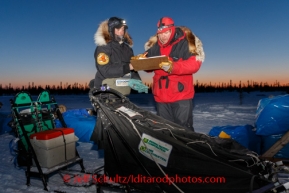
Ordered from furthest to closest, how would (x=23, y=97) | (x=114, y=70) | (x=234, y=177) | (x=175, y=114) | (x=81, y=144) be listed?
(x=81, y=144)
(x=23, y=97)
(x=175, y=114)
(x=114, y=70)
(x=234, y=177)

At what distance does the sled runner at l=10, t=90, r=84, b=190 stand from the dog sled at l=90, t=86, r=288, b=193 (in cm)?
92

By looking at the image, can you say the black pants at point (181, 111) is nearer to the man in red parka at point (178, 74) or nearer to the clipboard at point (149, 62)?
the man in red parka at point (178, 74)

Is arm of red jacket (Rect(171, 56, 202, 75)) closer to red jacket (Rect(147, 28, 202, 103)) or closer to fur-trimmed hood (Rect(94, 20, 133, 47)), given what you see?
red jacket (Rect(147, 28, 202, 103))

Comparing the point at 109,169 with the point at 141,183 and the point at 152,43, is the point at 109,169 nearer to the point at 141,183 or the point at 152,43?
the point at 141,183

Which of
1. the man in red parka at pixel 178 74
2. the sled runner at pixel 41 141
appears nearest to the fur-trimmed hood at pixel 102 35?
the man in red parka at pixel 178 74

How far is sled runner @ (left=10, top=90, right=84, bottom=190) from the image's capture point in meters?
2.85

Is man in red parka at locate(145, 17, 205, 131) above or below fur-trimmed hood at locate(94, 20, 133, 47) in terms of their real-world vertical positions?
below

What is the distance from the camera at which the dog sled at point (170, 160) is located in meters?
1.83

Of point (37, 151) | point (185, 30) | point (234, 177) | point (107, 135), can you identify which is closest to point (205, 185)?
point (234, 177)

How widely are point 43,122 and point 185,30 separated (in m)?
2.42

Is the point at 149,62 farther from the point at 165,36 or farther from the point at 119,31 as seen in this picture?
the point at 119,31

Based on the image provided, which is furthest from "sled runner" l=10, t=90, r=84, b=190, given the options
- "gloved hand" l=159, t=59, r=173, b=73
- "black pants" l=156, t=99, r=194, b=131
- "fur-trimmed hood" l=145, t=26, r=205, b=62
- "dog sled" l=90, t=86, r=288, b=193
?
"fur-trimmed hood" l=145, t=26, r=205, b=62

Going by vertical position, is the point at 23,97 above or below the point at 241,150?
above

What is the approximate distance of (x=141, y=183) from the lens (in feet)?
7.02
